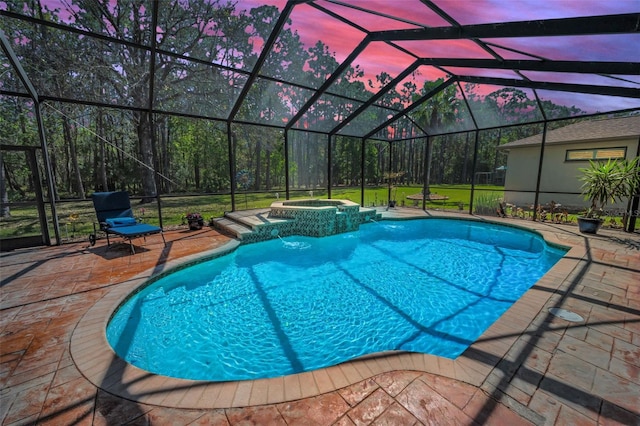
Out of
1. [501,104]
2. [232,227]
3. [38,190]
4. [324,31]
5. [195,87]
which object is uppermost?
[324,31]

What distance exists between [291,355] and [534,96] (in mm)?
9711

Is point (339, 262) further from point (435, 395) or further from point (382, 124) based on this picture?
point (382, 124)

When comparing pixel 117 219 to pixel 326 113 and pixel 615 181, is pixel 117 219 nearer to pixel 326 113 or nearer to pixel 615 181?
pixel 326 113

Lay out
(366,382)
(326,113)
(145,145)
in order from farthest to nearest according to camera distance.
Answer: (145,145), (326,113), (366,382)

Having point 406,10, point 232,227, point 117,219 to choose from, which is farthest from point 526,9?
point 117,219

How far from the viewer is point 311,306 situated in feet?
13.9

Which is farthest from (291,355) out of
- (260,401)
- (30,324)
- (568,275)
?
(568,275)

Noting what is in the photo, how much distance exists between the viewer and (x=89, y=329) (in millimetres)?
2887

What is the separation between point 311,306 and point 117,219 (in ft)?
15.8

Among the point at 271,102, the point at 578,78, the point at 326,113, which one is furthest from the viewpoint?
the point at 326,113

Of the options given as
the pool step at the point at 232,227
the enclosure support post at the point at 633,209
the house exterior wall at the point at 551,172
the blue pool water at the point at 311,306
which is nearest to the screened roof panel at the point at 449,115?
the house exterior wall at the point at 551,172

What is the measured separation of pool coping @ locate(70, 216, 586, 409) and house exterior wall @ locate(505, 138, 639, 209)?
11.4 m

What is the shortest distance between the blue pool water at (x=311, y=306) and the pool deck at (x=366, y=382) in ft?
2.13

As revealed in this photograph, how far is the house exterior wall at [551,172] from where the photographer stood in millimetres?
11945
